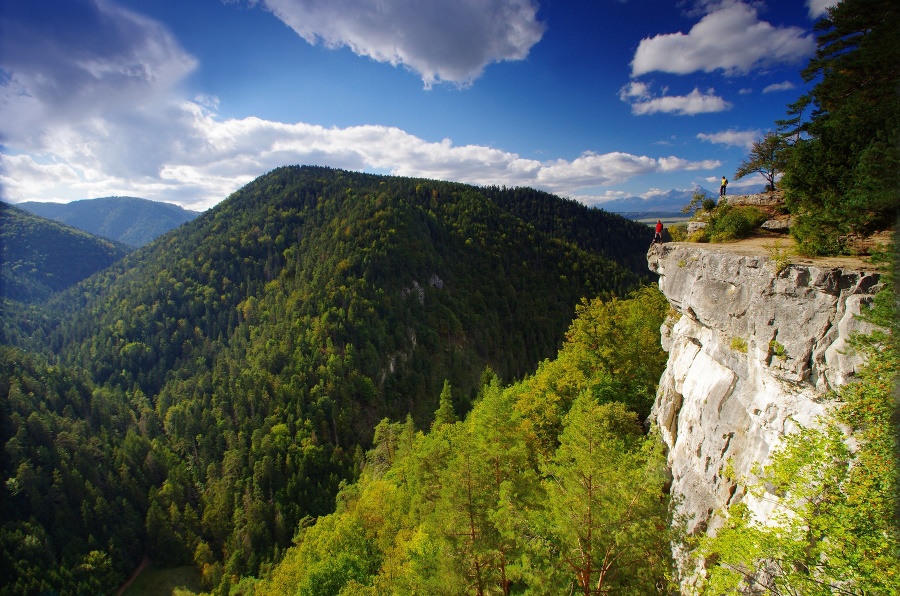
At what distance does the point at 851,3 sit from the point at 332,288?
320 ft

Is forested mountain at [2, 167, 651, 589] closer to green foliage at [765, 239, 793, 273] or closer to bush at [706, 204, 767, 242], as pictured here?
bush at [706, 204, 767, 242]

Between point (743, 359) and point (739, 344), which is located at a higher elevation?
point (739, 344)

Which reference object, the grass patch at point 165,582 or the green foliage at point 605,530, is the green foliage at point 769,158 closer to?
the green foliage at point 605,530

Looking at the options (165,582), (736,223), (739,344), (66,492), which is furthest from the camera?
(66,492)

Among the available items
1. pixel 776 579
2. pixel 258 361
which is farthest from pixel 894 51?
A: pixel 258 361

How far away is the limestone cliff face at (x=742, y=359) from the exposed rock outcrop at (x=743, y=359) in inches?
1.2

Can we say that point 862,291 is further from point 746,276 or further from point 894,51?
point 894,51

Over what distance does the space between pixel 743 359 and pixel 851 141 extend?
7.35 m

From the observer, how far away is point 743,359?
518 inches

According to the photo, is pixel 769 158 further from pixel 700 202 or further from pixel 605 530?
pixel 605 530

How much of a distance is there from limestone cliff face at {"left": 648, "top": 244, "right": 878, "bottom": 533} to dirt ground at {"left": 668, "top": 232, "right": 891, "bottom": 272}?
379mm

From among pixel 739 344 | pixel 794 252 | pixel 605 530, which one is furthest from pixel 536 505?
pixel 794 252

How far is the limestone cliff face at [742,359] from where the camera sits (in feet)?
32.4

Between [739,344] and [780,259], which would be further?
[739,344]
